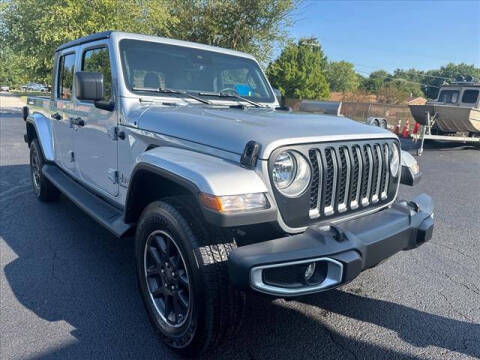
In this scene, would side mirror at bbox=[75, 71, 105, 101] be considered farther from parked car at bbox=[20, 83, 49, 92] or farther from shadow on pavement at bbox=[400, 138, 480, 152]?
parked car at bbox=[20, 83, 49, 92]

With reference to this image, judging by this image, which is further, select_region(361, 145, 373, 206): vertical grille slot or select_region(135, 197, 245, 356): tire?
select_region(361, 145, 373, 206): vertical grille slot

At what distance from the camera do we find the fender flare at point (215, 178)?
6.14 feet

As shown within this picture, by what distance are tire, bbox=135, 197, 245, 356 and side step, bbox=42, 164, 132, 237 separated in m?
0.44

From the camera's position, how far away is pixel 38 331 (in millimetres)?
2537

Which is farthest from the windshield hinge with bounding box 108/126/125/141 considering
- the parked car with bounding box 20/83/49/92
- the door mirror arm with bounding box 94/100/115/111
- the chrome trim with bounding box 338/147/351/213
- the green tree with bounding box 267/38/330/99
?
the green tree with bounding box 267/38/330/99

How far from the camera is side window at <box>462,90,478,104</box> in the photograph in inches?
530

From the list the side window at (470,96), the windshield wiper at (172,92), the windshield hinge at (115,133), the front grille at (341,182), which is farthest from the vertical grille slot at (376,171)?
the side window at (470,96)

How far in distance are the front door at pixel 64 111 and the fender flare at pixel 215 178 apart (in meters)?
2.38

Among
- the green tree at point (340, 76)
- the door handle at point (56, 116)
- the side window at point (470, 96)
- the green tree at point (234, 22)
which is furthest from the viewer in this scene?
the green tree at point (340, 76)

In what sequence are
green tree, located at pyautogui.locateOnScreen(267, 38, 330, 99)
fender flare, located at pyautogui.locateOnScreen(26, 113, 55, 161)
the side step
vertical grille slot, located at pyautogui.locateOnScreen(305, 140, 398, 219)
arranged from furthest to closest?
green tree, located at pyautogui.locateOnScreen(267, 38, 330, 99) → fender flare, located at pyautogui.locateOnScreen(26, 113, 55, 161) → the side step → vertical grille slot, located at pyautogui.locateOnScreen(305, 140, 398, 219)

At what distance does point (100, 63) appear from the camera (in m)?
3.45

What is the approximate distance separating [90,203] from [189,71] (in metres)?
1.53

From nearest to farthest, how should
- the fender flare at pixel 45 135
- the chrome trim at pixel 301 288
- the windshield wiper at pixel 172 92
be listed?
the chrome trim at pixel 301 288, the windshield wiper at pixel 172 92, the fender flare at pixel 45 135

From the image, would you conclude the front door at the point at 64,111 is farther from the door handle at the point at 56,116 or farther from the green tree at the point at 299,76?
the green tree at the point at 299,76
